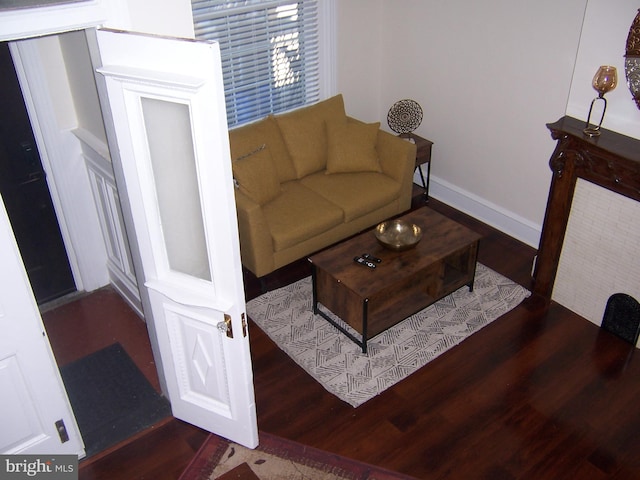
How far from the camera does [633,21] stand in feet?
12.2

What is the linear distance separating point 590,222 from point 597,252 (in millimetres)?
226

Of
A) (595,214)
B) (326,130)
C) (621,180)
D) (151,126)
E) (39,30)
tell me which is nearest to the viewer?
(39,30)

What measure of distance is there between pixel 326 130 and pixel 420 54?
119 cm

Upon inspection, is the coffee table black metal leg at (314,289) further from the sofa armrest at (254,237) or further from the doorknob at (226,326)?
the doorknob at (226,326)

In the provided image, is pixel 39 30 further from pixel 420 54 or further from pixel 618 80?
pixel 420 54

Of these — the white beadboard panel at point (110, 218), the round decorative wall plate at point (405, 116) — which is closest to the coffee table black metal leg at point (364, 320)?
the white beadboard panel at point (110, 218)

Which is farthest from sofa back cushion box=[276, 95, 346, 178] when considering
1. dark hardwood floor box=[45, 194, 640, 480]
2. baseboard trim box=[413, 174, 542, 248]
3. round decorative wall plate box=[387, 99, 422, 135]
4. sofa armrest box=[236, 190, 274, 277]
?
dark hardwood floor box=[45, 194, 640, 480]

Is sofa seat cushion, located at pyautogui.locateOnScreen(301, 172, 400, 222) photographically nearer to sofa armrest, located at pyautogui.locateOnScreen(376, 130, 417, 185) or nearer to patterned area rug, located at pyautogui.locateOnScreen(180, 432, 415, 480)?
sofa armrest, located at pyautogui.locateOnScreen(376, 130, 417, 185)

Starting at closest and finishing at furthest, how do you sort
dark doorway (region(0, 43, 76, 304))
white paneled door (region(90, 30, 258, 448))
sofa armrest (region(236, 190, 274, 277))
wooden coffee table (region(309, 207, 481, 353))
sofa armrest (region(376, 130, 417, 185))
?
white paneled door (region(90, 30, 258, 448)) < dark doorway (region(0, 43, 76, 304)) < wooden coffee table (region(309, 207, 481, 353)) < sofa armrest (region(236, 190, 274, 277)) < sofa armrest (region(376, 130, 417, 185))

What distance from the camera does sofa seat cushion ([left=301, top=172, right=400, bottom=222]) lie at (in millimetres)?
5191

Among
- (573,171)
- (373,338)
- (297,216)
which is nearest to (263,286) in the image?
(297,216)

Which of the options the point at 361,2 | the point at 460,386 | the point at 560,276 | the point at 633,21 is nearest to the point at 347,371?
the point at 460,386

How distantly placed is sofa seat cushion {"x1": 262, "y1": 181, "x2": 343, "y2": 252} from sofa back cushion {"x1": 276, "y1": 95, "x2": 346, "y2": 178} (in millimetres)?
318

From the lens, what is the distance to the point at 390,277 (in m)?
4.24
